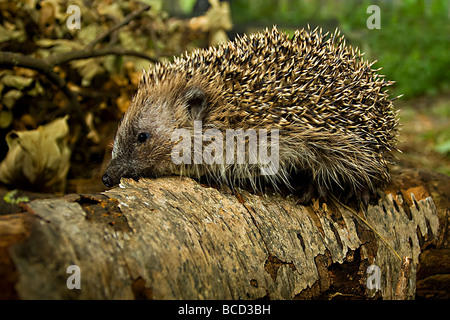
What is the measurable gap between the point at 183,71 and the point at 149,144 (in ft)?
2.10

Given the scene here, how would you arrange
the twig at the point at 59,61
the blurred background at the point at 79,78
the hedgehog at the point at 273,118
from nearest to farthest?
the hedgehog at the point at 273,118
the twig at the point at 59,61
the blurred background at the point at 79,78

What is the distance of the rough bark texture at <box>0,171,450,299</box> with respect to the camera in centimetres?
179

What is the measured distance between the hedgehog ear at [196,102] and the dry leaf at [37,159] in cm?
162

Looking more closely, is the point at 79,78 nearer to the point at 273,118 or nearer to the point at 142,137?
the point at 142,137

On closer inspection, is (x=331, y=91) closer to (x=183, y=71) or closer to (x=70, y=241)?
(x=183, y=71)

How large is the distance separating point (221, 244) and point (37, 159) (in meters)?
2.44

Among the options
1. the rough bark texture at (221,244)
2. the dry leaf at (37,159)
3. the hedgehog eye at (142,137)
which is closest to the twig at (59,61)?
the dry leaf at (37,159)

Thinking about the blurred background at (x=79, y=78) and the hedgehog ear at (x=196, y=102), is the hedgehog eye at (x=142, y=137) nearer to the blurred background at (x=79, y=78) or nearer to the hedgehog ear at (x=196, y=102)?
the hedgehog ear at (x=196, y=102)

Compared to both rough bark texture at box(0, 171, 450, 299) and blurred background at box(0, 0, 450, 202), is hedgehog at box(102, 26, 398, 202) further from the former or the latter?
blurred background at box(0, 0, 450, 202)

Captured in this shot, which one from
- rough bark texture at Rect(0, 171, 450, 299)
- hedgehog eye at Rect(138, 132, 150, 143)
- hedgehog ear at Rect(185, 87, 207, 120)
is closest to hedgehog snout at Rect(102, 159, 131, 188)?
hedgehog eye at Rect(138, 132, 150, 143)

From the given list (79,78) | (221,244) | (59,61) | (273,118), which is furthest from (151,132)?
(79,78)

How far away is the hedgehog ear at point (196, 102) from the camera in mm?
3146

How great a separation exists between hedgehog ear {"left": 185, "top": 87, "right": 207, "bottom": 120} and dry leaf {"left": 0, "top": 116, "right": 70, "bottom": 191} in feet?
5.32

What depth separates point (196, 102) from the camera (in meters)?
3.22
